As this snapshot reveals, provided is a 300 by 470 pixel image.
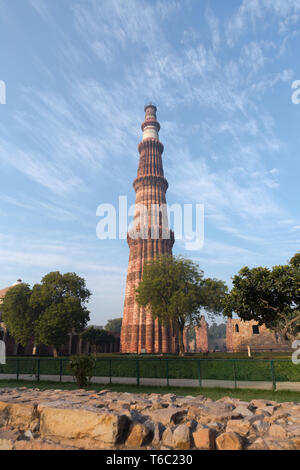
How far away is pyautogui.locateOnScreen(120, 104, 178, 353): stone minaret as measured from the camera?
61.8 metres

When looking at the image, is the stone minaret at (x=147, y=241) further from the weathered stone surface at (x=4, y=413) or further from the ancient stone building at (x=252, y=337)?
the weathered stone surface at (x=4, y=413)

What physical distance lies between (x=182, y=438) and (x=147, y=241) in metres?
65.4

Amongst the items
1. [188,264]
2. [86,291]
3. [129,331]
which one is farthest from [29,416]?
[129,331]

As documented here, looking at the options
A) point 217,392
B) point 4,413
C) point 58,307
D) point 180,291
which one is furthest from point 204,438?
point 58,307

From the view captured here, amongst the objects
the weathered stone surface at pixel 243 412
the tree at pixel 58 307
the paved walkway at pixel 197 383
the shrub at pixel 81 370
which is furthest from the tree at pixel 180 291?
the weathered stone surface at pixel 243 412

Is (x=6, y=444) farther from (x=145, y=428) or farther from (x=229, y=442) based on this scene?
(x=229, y=442)

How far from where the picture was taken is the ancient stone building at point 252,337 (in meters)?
63.0

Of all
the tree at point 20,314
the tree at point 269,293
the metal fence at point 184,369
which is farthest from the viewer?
the tree at point 20,314

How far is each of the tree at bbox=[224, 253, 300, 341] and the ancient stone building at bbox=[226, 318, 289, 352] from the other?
39.7 metres

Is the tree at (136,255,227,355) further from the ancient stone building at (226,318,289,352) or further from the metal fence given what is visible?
the ancient stone building at (226,318,289,352)

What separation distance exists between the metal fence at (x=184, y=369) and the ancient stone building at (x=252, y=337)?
4800 cm

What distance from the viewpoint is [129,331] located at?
64000 millimetres

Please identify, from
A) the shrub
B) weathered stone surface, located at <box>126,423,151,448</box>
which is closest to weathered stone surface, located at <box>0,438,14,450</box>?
weathered stone surface, located at <box>126,423,151,448</box>
